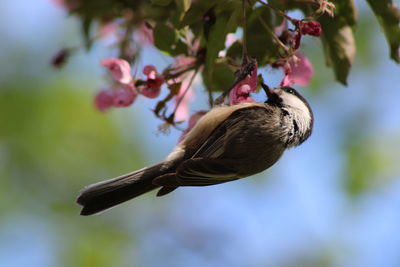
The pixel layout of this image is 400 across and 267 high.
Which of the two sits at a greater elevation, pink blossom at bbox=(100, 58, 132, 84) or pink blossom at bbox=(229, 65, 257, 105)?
pink blossom at bbox=(100, 58, 132, 84)

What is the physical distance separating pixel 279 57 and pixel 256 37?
183 millimetres

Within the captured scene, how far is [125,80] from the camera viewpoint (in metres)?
3.50

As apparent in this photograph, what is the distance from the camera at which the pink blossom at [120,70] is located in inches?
138

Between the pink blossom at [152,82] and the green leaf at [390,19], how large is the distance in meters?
1.25

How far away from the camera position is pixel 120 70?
3.51 m

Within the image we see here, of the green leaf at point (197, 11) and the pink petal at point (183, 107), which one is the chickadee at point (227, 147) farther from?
the green leaf at point (197, 11)

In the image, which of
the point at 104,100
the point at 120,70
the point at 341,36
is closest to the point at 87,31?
the point at 104,100

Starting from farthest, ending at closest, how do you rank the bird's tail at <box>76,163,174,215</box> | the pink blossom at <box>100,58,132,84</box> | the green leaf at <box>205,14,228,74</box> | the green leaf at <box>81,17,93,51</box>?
the green leaf at <box>81,17,93,51</box> < the pink blossom at <box>100,58,132,84</box> < the bird's tail at <box>76,163,174,215</box> < the green leaf at <box>205,14,228,74</box>

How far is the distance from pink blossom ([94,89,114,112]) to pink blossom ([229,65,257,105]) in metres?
1.08

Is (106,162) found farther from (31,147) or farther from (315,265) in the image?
(315,265)

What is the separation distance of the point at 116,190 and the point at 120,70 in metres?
0.71

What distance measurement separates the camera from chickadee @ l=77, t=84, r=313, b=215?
337 cm

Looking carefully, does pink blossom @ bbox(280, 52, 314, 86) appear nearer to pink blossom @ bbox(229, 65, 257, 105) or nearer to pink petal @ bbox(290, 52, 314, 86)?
pink petal @ bbox(290, 52, 314, 86)

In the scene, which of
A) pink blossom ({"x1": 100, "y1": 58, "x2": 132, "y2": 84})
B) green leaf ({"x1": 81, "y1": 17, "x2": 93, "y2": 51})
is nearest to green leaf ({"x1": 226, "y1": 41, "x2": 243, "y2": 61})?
pink blossom ({"x1": 100, "y1": 58, "x2": 132, "y2": 84})
